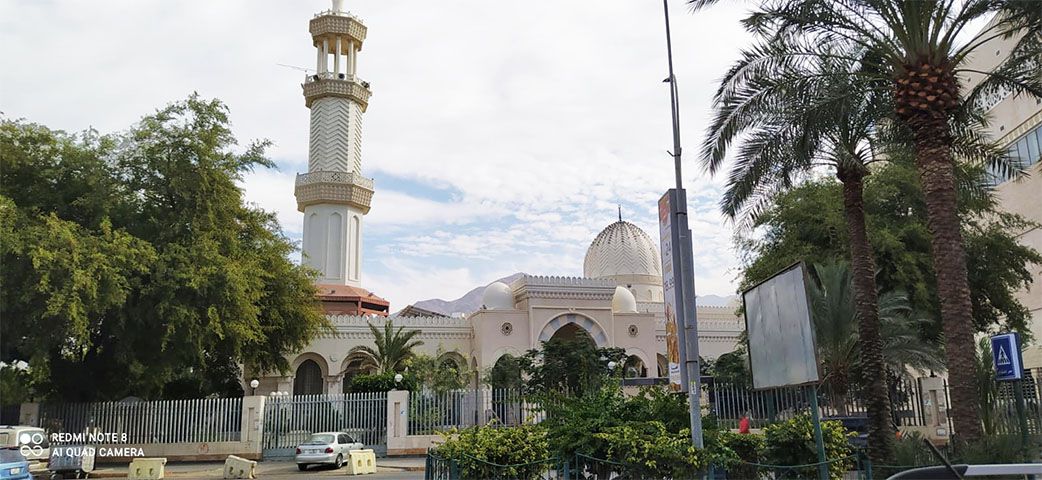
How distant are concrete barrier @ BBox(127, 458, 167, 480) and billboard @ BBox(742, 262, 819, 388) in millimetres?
13592

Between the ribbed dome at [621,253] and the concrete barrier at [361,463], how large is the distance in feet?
98.1

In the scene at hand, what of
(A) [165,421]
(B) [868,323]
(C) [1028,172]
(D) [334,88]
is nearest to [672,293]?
(B) [868,323]

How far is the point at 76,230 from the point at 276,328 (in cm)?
691

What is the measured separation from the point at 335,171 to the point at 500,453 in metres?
29.7

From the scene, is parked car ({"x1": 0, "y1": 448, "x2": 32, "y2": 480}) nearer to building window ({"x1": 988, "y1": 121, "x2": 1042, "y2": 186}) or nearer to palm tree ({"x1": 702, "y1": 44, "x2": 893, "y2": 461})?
palm tree ({"x1": 702, "y1": 44, "x2": 893, "y2": 461})

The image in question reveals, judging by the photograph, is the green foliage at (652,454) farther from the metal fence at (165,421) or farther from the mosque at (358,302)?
the mosque at (358,302)

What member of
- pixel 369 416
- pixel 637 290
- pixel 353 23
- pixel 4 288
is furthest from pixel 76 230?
pixel 637 290

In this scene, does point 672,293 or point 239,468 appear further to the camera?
point 239,468

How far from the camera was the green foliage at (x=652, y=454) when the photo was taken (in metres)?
8.83

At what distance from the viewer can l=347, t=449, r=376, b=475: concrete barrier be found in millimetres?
17625

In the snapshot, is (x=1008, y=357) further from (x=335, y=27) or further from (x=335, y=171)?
(x=335, y=27)

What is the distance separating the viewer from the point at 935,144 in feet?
36.5

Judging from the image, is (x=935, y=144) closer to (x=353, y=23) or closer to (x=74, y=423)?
(x=74, y=423)

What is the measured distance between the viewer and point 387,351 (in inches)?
1202
